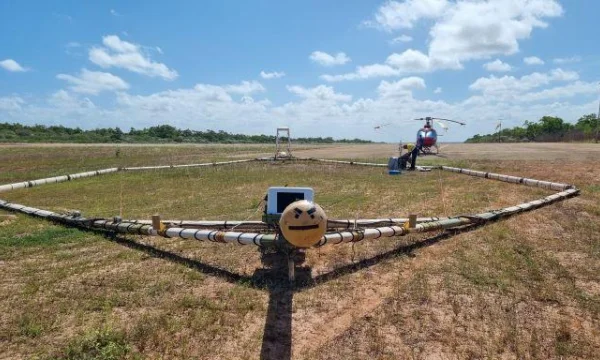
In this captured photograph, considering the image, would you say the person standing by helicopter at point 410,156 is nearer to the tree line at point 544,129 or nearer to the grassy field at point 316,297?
the grassy field at point 316,297

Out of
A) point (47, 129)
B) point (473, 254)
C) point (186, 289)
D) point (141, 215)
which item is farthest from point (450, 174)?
point (47, 129)

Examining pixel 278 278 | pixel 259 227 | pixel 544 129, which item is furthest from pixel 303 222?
pixel 544 129

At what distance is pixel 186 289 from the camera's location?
7.01 m

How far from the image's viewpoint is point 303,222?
5613mm

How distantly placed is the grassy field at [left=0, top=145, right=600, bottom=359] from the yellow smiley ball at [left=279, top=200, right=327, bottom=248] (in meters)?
1.32

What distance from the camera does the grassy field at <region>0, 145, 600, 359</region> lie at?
5250mm

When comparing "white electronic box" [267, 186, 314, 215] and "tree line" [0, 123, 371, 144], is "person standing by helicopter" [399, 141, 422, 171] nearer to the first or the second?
"white electronic box" [267, 186, 314, 215]

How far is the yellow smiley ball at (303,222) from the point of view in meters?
5.62

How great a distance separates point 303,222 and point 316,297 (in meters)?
1.73

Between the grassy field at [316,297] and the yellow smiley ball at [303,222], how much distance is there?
1.32 m

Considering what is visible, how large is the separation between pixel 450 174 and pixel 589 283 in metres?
15.8

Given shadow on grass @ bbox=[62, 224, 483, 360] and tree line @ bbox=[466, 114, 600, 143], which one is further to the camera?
tree line @ bbox=[466, 114, 600, 143]

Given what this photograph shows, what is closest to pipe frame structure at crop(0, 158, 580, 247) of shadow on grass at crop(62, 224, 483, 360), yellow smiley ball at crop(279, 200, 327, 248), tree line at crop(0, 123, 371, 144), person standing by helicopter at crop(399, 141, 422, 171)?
shadow on grass at crop(62, 224, 483, 360)

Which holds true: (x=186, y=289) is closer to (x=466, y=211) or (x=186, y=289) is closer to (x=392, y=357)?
(x=392, y=357)
